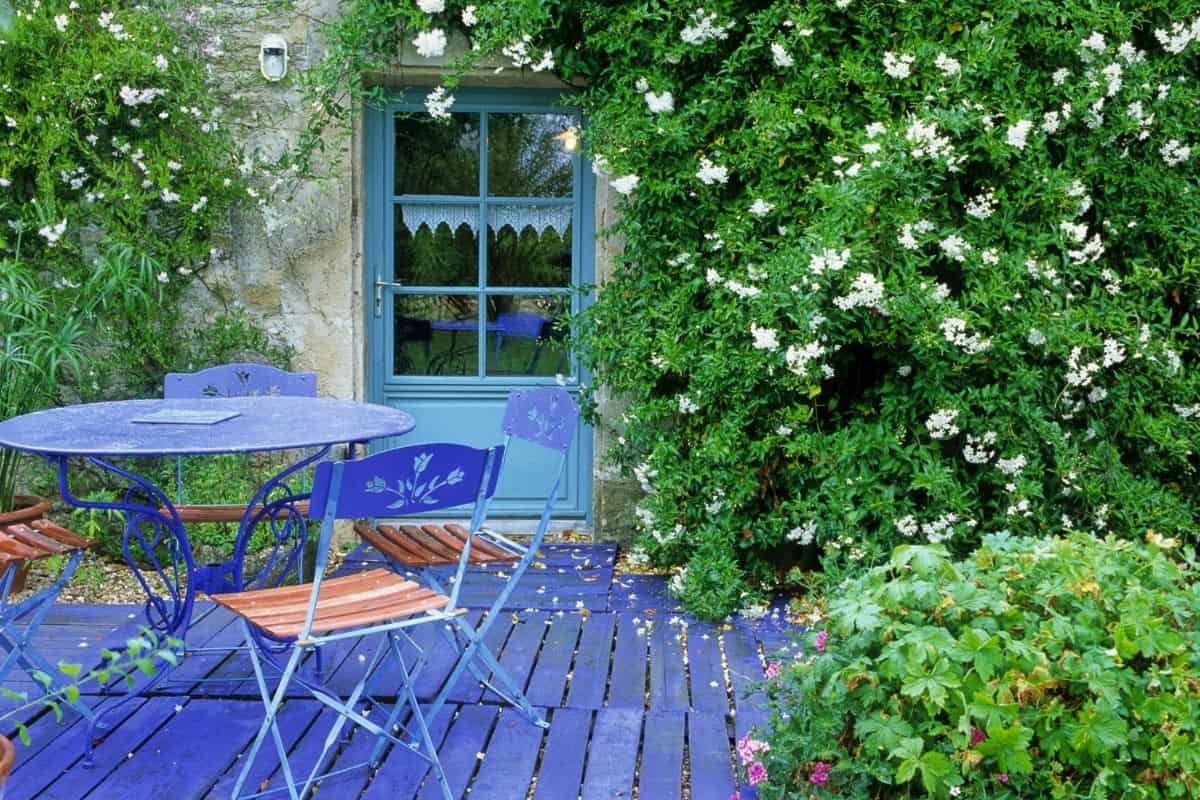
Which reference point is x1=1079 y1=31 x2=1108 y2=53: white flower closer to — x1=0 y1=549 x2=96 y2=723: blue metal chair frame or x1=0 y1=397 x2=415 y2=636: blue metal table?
x1=0 y1=397 x2=415 y2=636: blue metal table

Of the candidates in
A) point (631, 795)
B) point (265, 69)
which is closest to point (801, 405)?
point (631, 795)

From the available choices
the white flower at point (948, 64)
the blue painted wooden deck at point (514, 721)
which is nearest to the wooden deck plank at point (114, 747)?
the blue painted wooden deck at point (514, 721)

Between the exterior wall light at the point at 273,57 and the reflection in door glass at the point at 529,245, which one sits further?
the reflection in door glass at the point at 529,245

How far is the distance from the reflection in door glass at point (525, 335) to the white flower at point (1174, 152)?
2.74 m

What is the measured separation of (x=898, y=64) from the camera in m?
4.68

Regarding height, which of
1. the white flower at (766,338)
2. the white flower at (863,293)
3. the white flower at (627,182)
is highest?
the white flower at (627,182)

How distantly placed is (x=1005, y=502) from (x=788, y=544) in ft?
3.16

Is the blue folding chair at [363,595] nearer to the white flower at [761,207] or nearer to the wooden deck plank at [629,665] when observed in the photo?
the wooden deck plank at [629,665]

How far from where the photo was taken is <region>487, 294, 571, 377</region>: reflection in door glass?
245 inches

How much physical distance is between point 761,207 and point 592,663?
1903 millimetres

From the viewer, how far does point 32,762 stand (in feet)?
11.5

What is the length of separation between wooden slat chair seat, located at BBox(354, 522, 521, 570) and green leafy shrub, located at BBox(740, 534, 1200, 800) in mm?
1339

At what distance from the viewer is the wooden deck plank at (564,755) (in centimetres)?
334

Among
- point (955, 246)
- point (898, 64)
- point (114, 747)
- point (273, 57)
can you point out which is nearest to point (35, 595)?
point (114, 747)
